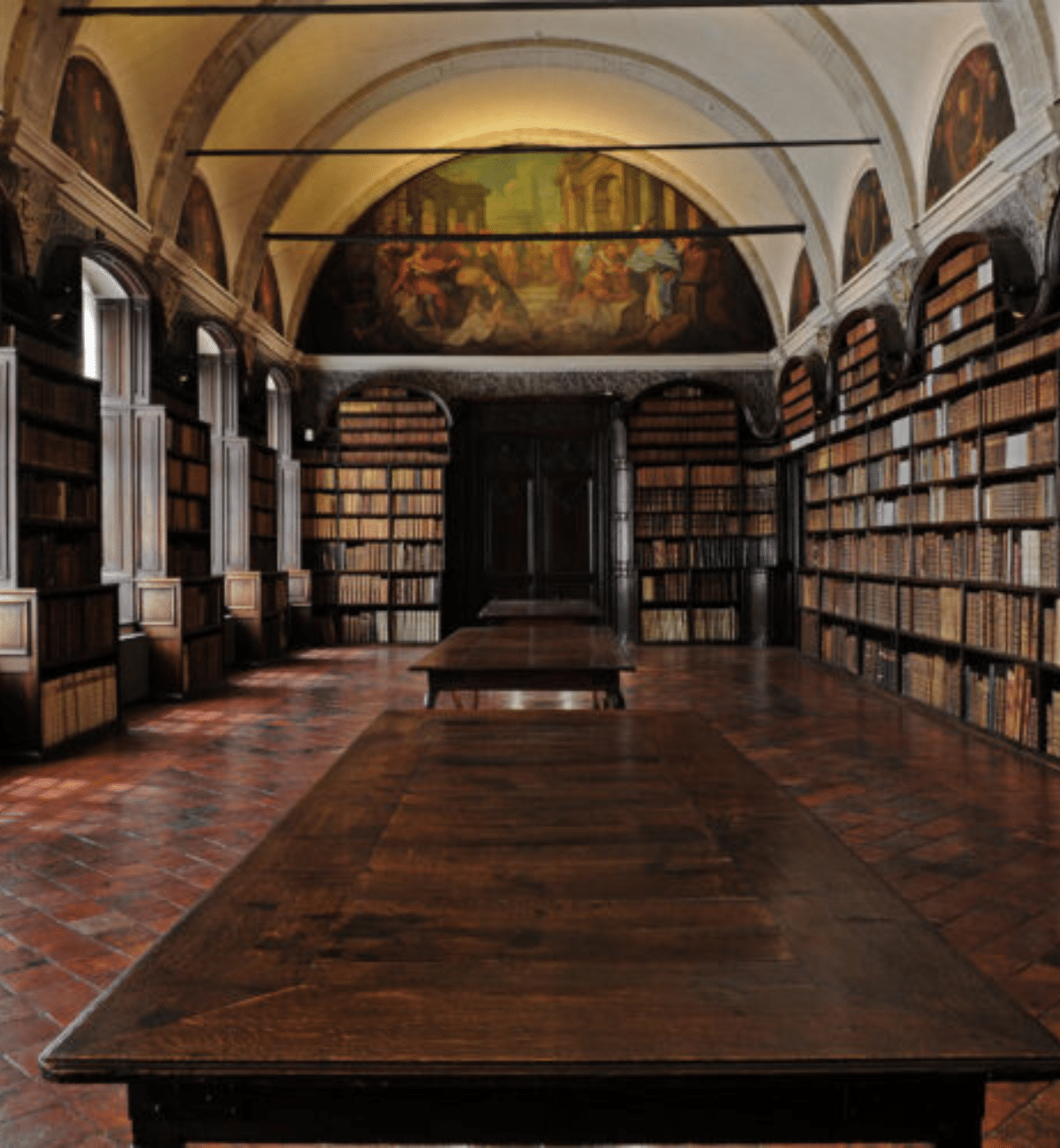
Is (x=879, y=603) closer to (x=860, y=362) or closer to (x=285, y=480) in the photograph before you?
(x=860, y=362)

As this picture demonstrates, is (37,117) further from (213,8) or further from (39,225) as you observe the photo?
(213,8)

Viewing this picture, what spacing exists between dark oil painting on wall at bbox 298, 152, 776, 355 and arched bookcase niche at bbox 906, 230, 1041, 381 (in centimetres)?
736

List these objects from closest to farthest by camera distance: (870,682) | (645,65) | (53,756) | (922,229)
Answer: (53,756) → (922,229) → (870,682) → (645,65)

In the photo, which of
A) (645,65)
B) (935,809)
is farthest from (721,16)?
(935,809)

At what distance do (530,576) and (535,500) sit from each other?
1177 millimetres

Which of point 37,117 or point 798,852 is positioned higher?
point 37,117

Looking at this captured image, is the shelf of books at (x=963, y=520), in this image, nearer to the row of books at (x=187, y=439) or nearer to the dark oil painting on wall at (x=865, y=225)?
the dark oil painting on wall at (x=865, y=225)

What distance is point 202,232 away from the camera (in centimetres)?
1196

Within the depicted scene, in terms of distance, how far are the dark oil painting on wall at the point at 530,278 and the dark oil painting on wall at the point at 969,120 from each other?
6907 millimetres

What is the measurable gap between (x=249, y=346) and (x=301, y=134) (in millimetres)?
2638

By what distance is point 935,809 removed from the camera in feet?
18.1

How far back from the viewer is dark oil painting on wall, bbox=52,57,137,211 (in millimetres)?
8461

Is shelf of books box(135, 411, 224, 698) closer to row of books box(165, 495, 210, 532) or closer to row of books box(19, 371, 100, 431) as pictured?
row of books box(165, 495, 210, 532)

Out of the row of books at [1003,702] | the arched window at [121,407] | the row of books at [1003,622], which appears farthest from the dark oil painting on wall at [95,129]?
the row of books at [1003,702]
